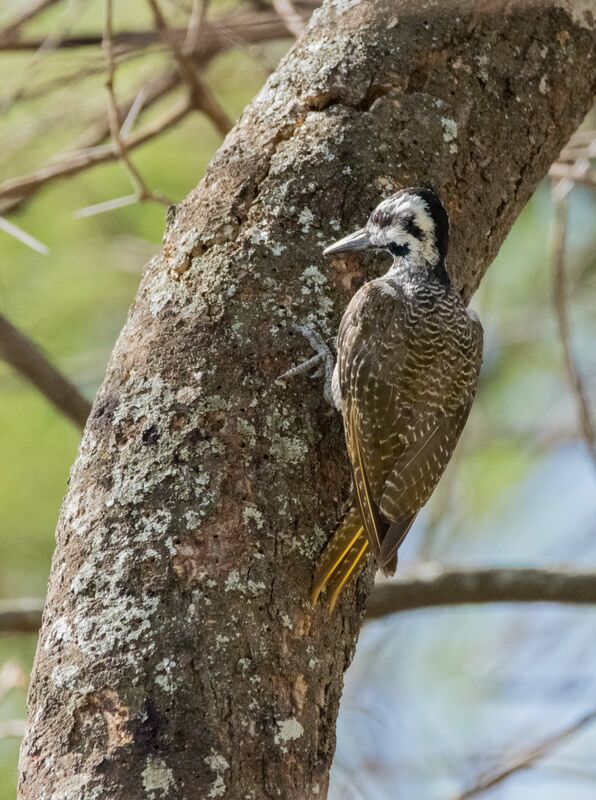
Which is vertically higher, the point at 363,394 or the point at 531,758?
the point at 363,394

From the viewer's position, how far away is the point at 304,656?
278cm

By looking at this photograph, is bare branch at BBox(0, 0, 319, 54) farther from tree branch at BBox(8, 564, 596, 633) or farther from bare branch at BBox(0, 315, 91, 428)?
tree branch at BBox(8, 564, 596, 633)

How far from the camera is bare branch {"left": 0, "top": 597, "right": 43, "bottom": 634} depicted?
425cm

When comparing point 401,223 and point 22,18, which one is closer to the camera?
point 401,223

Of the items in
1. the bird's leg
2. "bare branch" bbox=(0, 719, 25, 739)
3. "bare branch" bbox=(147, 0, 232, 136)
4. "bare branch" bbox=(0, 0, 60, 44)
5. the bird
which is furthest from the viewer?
"bare branch" bbox=(0, 0, 60, 44)

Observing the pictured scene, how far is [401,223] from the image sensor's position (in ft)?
11.4

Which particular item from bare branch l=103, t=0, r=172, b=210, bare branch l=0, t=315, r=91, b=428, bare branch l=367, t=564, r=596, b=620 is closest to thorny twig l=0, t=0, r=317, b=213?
bare branch l=103, t=0, r=172, b=210

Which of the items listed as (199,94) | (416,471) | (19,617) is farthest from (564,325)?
(19,617)

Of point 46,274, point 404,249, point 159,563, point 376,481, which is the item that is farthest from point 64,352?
point 159,563

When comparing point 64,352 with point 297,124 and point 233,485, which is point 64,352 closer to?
point 297,124

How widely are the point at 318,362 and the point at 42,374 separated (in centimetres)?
144

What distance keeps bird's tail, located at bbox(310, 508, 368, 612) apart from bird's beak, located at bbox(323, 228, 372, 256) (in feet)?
2.47

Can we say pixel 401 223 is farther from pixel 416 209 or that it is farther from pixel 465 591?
pixel 465 591

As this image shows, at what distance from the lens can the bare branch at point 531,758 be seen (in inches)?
149
